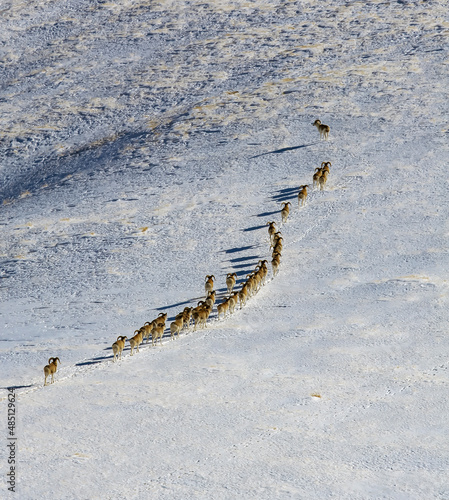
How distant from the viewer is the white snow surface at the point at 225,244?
12.6m

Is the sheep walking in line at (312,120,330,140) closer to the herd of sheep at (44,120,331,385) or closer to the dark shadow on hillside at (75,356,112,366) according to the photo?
the herd of sheep at (44,120,331,385)

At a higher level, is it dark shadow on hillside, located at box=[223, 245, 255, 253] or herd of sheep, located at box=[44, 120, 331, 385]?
dark shadow on hillside, located at box=[223, 245, 255, 253]

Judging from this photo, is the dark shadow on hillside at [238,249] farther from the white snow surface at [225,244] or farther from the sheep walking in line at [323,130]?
the sheep walking in line at [323,130]

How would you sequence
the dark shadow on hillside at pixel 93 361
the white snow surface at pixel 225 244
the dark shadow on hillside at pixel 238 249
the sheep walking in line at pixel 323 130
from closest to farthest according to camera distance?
the white snow surface at pixel 225 244 < the dark shadow on hillside at pixel 93 361 < the dark shadow on hillside at pixel 238 249 < the sheep walking in line at pixel 323 130

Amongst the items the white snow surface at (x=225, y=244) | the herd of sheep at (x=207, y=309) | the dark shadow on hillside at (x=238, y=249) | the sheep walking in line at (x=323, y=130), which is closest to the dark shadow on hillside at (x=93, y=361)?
the white snow surface at (x=225, y=244)

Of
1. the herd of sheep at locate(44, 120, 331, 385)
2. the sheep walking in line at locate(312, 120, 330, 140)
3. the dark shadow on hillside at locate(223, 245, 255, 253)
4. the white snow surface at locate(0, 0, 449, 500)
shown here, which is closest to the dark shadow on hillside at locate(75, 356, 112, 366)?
the white snow surface at locate(0, 0, 449, 500)

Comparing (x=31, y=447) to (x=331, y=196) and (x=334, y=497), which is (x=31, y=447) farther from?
(x=331, y=196)

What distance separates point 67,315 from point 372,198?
9.98 m

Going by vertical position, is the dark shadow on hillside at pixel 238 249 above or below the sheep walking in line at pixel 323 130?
below

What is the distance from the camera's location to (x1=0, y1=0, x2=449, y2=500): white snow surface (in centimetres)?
1264

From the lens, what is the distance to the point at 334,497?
11.5 metres

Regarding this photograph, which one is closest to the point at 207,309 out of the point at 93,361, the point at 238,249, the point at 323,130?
the point at 93,361

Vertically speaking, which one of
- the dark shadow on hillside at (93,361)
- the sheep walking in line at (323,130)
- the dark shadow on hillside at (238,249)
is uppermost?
the sheep walking in line at (323,130)

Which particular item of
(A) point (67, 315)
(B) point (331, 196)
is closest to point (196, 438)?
(A) point (67, 315)
